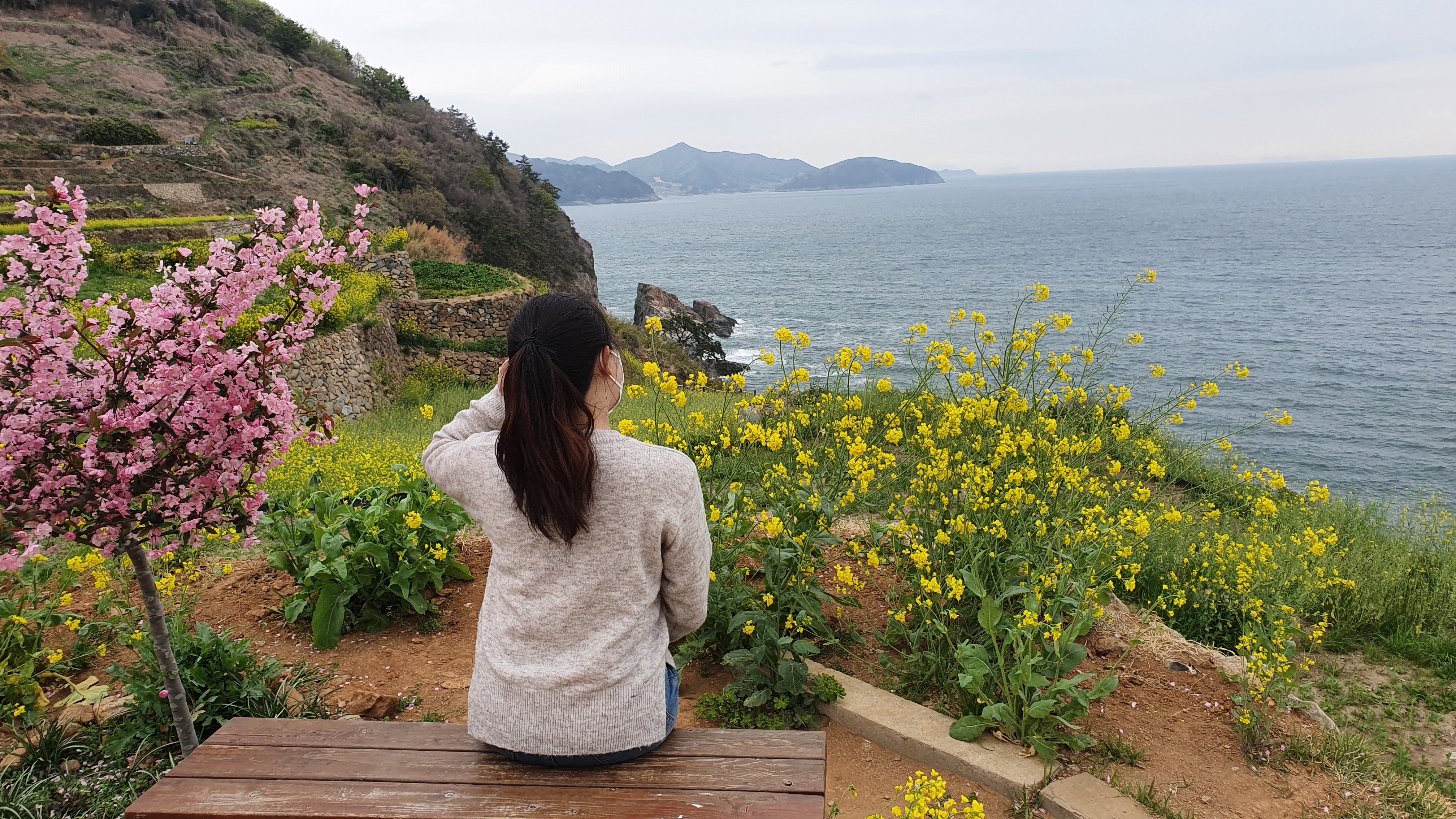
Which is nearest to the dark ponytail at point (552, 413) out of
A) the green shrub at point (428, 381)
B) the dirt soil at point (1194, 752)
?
the dirt soil at point (1194, 752)

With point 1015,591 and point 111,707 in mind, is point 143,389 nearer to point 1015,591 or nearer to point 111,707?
point 111,707

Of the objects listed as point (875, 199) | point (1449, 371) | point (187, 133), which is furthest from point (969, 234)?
point (875, 199)

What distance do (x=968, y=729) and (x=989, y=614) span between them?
1.47 feet

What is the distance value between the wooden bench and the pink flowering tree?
812mm

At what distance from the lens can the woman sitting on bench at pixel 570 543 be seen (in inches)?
74.1

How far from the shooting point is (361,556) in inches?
159

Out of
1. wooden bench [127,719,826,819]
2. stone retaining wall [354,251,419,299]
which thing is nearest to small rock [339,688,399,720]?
wooden bench [127,719,826,819]

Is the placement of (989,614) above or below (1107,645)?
above

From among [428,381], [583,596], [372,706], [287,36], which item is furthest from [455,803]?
[287,36]

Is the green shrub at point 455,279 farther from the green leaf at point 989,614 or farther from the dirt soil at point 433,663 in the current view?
the green leaf at point 989,614

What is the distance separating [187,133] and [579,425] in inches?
1101

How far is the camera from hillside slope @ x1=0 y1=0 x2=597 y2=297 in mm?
20266

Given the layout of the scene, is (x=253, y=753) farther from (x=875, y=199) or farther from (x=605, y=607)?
(x=875, y=199)

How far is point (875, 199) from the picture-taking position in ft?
652
